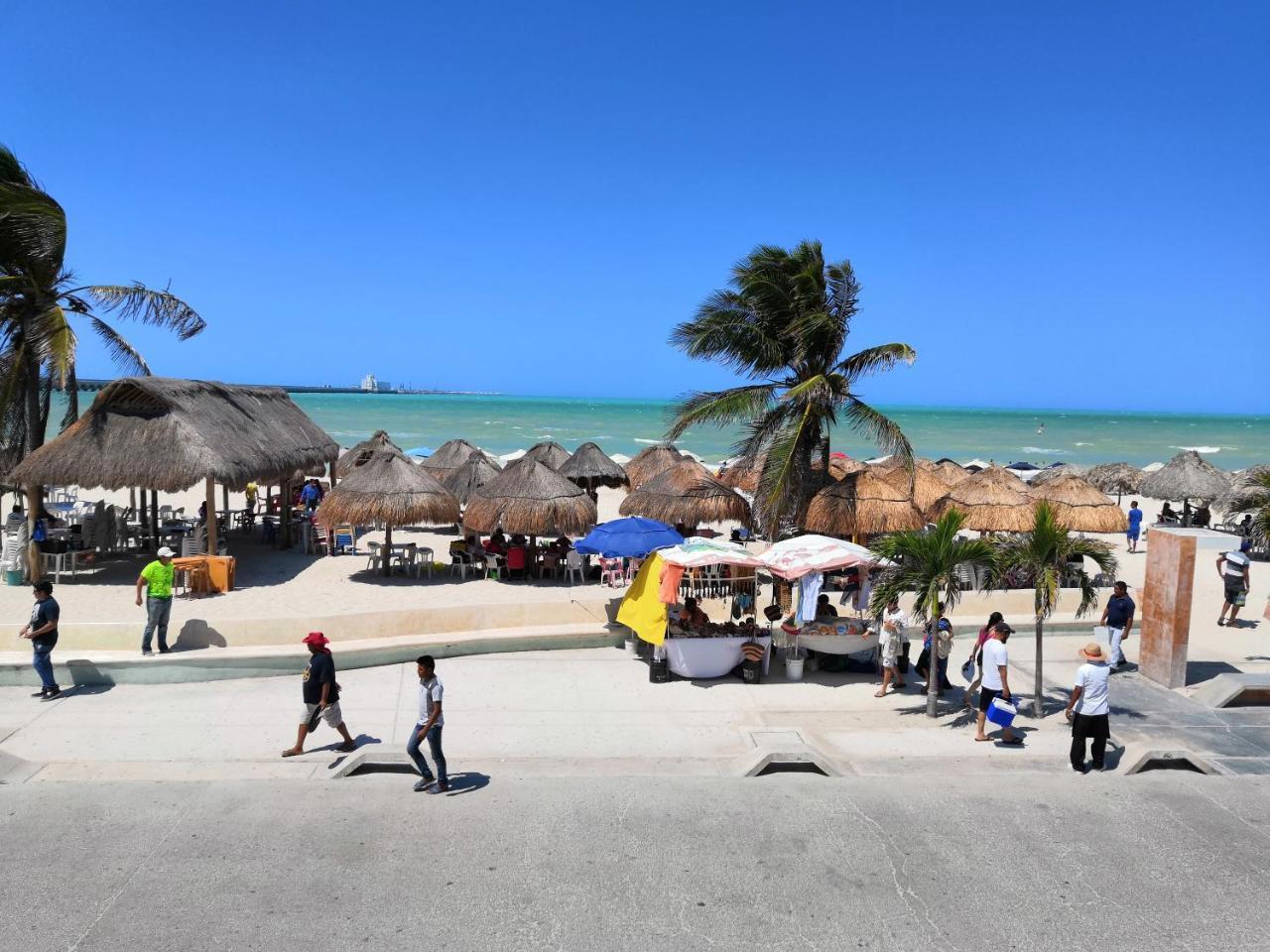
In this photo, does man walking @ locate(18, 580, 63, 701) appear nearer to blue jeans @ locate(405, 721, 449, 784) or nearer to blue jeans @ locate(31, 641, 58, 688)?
blue jeans @ locate(31, 641, 58, 688)

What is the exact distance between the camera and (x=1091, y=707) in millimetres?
7559

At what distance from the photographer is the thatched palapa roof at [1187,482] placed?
901 inches

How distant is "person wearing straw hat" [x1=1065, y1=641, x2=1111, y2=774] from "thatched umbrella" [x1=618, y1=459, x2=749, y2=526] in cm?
839

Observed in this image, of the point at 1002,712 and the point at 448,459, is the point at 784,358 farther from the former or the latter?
the point at 448,459

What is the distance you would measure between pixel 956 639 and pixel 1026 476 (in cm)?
2156

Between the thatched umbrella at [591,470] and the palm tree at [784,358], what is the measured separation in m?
6.93

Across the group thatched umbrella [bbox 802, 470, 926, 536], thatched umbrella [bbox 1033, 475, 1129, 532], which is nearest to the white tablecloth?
thatched umbrella [bbox 802, 470, 926, 536]

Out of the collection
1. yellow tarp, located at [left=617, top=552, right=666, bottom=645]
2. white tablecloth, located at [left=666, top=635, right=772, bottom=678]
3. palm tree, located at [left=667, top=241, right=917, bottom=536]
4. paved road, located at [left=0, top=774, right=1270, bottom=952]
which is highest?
palm tree, located at [left=667, top=241, right=917, bottom=536]

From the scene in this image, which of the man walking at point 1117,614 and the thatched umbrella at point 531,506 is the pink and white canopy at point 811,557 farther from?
the thatched umbrella at point 531,506

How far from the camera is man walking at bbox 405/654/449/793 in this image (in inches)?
269

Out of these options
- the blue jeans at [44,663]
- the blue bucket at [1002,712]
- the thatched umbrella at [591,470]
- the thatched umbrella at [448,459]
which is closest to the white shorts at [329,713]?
the blue jeans at [44,663]

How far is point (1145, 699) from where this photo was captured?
984 centimetres

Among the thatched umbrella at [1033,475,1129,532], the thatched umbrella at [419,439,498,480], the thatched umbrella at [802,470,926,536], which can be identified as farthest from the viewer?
the thatched umbrella at [419,439,498,480]

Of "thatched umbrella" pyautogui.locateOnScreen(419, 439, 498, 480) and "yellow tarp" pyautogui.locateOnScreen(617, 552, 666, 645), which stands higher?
"thatched umbrella" pyautogui.locateOnScreen(419, 439, 498, 480)
